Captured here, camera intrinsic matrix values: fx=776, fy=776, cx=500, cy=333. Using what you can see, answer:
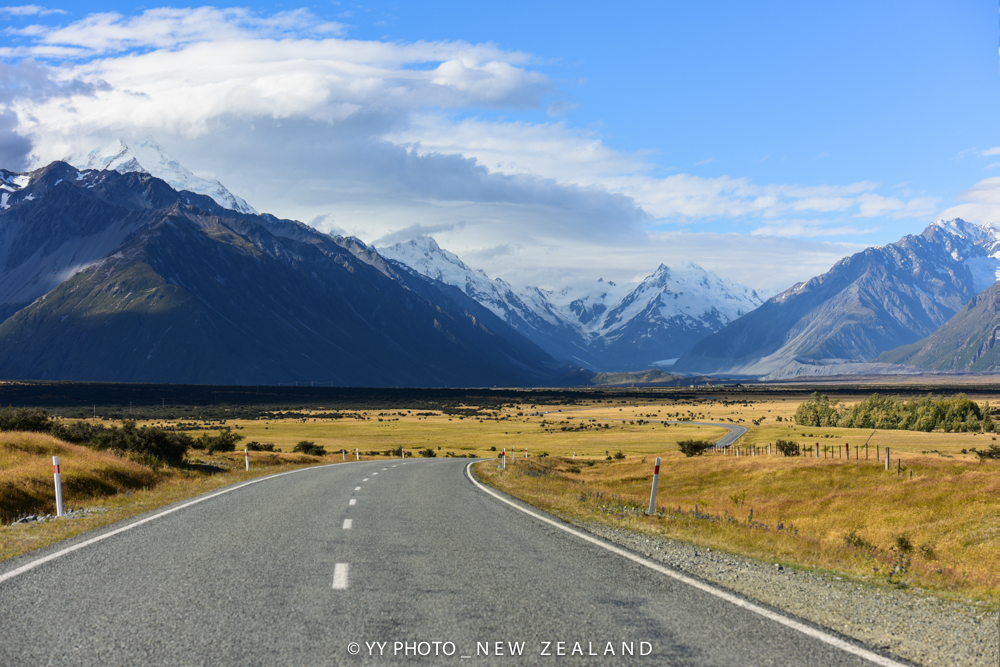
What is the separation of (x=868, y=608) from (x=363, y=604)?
587cm

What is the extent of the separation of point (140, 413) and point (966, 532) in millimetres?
135225

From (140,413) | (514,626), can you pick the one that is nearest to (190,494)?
(514,626)

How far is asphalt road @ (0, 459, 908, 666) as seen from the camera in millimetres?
6969

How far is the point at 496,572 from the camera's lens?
10414 millimetres

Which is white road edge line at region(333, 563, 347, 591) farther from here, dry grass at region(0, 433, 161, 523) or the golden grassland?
dry grass at region(0, 433, 161, 523)

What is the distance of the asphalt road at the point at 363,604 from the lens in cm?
697

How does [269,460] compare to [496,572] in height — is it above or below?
below

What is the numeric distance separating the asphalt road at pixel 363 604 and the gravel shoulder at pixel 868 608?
2.39 ft

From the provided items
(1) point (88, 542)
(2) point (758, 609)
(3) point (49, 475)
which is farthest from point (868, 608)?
(3) point (49, 475)

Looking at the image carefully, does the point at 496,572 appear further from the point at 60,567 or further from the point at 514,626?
the point at 60,567

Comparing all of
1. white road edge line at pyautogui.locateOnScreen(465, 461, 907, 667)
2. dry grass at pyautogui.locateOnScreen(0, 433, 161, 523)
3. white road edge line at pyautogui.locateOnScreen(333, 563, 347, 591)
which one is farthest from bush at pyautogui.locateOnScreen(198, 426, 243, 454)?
white road edge line at pyautogui.locateOnScreen(333, 563, 347, 591)

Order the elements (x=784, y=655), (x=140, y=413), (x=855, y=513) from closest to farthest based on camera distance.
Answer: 1. (x=784, y=655)
2. (x=855, y=513)
3. (x=140, y=413)

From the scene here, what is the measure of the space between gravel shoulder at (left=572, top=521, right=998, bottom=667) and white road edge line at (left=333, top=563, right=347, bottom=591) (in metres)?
4.77

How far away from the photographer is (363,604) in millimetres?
8508
